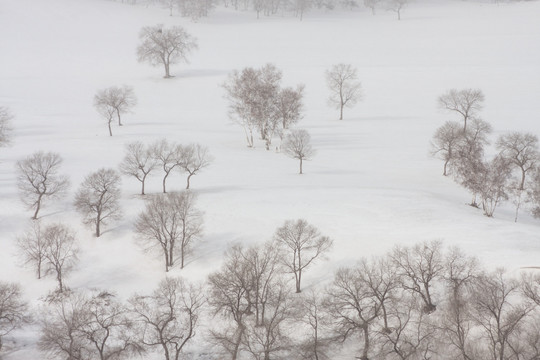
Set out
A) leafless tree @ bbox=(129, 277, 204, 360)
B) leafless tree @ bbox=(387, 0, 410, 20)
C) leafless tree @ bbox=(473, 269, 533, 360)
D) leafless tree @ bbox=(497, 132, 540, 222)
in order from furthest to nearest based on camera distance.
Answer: leafless tree @ bbox=(387, 0, 410, 20), leafless tree @ bbox=(497, 132, 540, 222), leafless tree @ bbox=(129, 277, 204, 360), leafless tree @ bbox=(473, 269, 533, 360)

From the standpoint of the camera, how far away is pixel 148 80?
95.5 m

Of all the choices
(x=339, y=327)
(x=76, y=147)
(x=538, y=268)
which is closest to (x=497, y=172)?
(x=538, y=268)

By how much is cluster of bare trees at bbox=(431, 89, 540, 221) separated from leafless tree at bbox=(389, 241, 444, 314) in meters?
12.9

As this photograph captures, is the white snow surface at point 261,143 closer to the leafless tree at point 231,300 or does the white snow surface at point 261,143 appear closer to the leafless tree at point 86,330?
the leafless tree at point 86,330

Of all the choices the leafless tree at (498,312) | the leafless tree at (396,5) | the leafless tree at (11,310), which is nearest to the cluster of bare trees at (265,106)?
the leafless tree at (11,310)

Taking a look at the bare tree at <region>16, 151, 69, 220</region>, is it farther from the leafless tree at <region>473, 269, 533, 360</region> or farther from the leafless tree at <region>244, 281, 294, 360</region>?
the leafless tree at <region>473, 269, 533, 360</region>

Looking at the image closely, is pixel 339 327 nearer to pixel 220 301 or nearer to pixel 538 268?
pixel 220 301

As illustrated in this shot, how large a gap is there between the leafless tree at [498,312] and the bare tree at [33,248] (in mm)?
37087

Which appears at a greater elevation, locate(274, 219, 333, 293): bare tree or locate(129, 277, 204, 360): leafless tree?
locate(274, 219, 333, 293): bare tree

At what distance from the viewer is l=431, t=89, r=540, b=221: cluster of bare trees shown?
45406mm

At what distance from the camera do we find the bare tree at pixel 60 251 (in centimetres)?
3875

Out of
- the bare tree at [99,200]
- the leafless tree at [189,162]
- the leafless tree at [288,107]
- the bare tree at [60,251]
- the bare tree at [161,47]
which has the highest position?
the bare tree at [161,47]

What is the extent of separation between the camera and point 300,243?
38375mm

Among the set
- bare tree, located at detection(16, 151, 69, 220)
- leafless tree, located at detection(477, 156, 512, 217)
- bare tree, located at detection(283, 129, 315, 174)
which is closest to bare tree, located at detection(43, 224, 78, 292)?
bare tree, located at detection(16, 151, 69, 220)
